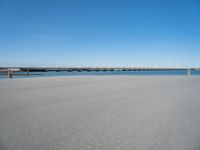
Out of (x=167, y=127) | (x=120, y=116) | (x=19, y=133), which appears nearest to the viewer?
(x=19, y=133)

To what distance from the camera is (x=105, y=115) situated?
4004 millimetres

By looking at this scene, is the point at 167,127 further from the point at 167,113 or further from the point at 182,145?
the point at 167,113

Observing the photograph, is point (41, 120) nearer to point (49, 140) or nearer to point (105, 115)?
point (49, 140)

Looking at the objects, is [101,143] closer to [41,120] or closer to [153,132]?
[153,132]

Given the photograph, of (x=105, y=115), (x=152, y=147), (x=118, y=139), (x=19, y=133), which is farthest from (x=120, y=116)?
(x=19, y=133)

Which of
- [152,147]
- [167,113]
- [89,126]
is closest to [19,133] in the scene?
[89,126]

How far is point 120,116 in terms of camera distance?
3922 mm

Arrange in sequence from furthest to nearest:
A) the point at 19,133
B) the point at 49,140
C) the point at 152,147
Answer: the point at 19,133, the point at 49,140, the point at 152,147

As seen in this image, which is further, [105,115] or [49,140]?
[105,115]

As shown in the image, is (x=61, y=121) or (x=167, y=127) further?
(x=61, y=121)

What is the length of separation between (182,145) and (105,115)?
1828 millimetres

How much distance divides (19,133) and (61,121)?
2.79ft

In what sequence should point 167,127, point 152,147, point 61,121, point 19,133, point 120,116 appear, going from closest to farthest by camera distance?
point 152,147 → point 19,133 → point 167,127 → point 61,121 → point 120,116

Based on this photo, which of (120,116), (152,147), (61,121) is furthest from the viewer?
(120,116)
